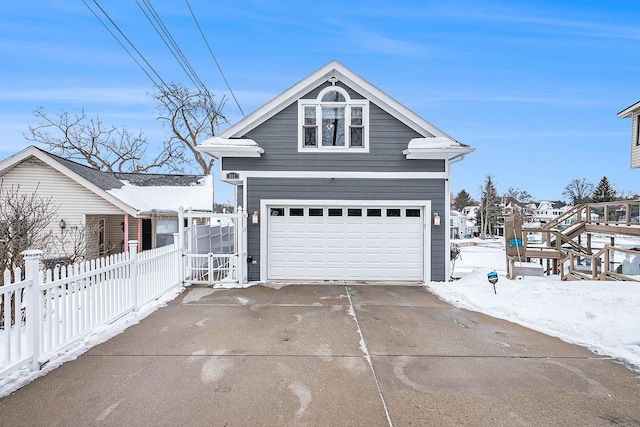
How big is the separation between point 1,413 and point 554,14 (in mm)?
18631

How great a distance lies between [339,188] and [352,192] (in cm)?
38

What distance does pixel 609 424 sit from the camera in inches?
114

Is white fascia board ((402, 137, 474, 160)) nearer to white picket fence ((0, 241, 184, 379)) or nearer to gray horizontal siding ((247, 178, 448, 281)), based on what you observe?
gray horizontal siding ((247, 178, 448, 281))

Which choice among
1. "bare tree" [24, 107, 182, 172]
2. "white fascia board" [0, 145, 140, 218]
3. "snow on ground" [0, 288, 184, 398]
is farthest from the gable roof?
"bare tree" [24, 107, 182, 172]

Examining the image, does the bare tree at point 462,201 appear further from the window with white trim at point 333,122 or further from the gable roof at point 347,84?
the window with white trim at point 333,122

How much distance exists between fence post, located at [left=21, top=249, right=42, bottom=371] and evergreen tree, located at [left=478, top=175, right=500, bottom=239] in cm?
5003

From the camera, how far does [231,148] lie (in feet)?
28.6

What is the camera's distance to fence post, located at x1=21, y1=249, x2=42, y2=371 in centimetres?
368

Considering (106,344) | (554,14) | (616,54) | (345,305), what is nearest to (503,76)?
(616,54)

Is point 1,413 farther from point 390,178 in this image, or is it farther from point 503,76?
point 503,76

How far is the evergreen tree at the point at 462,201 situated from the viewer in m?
72.2

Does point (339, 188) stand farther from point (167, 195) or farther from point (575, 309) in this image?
point (167, 195)

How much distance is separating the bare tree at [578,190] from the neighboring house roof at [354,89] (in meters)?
57.4

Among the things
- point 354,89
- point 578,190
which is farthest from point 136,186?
point 578,190
